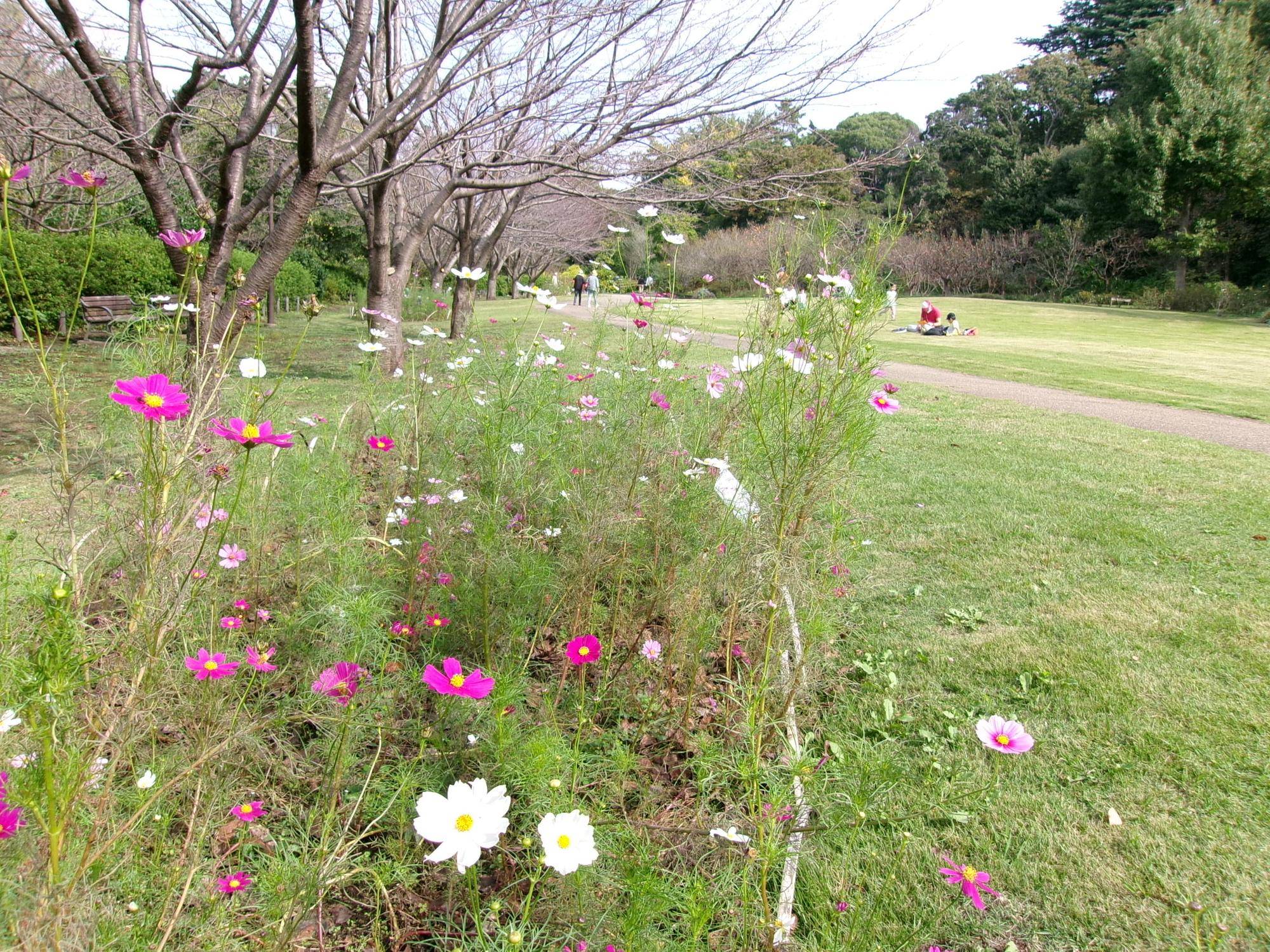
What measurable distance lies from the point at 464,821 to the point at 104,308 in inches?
439

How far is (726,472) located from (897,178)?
120 feet

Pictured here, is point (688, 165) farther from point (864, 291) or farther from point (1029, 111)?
point (1029, 111)

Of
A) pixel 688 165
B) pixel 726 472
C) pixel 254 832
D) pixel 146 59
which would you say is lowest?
pixel 254 832

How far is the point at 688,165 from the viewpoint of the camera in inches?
210

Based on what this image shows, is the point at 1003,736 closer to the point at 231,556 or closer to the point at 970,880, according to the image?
the point at 970,880

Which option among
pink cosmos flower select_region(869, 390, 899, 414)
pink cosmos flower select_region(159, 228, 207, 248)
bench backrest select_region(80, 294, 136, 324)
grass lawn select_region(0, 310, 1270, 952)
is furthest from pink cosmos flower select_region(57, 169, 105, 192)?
bench backrest select_region(80, 294, 136, 324)

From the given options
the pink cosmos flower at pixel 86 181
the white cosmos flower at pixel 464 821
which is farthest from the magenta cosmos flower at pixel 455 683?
the pink cosmos flower at pixel 86 181

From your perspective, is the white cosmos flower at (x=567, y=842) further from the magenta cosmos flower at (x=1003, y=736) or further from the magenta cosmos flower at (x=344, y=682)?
the magenta cosmos flower at (x=1003, y=736)

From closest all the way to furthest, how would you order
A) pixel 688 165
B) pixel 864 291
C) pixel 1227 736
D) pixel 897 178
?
pixel 864 291, pixel 1227 736, pixel 688 165, pixel 897 178

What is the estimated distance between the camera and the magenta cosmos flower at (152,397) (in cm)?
99

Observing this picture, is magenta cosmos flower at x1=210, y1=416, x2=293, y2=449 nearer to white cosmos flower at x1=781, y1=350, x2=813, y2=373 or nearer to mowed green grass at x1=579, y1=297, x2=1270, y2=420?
white cosmos flower at x1=781, y1=350, x2=813, y2=373

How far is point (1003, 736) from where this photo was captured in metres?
1.26

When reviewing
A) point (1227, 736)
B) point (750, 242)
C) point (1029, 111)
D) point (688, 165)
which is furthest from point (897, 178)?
point (1227, 736)

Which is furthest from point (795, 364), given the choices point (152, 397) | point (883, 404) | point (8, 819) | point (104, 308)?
point (104, 308)
